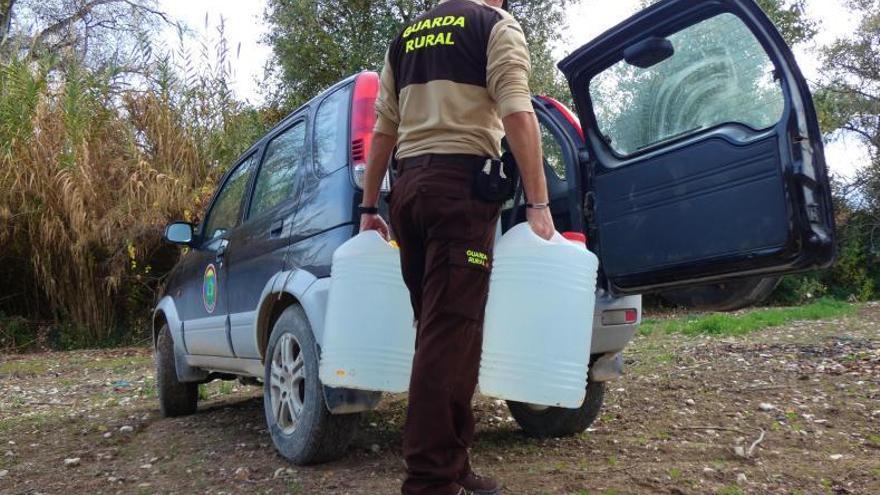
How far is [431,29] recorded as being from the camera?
2.64m

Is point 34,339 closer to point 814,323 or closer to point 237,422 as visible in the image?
point 237,422

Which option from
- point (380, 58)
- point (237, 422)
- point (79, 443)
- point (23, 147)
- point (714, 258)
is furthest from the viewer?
point (380, 58)

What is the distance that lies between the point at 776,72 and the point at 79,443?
4323mm

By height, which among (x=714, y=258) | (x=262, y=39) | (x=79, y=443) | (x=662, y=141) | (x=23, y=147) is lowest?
(x=79, y=443)

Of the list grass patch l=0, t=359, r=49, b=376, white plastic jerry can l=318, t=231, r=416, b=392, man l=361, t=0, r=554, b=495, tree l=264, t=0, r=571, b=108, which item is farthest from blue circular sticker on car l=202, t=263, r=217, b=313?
tree l=264, t=0, r=571, b=108

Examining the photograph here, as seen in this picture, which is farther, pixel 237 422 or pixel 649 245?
pixel 237 422

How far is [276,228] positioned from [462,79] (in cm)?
165

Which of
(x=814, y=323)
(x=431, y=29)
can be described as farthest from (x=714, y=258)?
(x=814, y=323)

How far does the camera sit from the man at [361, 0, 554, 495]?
244 cm

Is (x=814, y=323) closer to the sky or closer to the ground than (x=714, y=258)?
closer to the ground

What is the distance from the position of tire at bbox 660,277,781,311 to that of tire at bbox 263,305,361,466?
1576 mm

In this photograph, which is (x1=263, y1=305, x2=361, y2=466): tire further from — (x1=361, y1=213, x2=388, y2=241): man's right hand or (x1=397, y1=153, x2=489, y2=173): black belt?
(x1=397, y1=153, x2=489, y2=173): black belt

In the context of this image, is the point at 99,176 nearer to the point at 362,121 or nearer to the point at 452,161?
the point at 362,121

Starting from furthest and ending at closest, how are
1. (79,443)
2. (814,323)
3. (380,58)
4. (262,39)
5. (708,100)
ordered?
(262,39) → (380,58) → (814,323) → (79,443) → (708,100)
